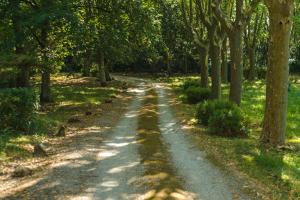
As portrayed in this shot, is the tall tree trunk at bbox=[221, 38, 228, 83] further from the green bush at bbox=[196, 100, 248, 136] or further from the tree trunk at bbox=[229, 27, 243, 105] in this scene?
the green bush at bbox=[196, 100, 248, 136]

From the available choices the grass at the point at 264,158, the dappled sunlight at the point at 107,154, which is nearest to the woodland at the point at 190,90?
the grass at the point at 264,158

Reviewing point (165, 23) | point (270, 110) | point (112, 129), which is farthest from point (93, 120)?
point (165, 23)

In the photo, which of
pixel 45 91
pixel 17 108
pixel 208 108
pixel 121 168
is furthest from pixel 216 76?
pixel 121 168

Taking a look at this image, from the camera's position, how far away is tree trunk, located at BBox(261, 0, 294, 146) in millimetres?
13484

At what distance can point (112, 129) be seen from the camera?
60.2ft

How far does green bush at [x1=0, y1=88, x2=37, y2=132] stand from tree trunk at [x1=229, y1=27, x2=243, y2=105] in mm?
8751

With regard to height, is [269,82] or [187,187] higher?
[269,82]

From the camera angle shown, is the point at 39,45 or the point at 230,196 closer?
the point at 230,196

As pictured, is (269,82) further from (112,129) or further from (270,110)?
(112,129)

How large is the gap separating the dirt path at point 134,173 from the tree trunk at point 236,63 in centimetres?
463

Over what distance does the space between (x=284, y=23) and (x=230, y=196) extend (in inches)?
246

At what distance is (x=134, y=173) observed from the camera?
36.3 feet

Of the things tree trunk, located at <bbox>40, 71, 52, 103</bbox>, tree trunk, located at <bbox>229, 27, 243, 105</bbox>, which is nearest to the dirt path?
tree trunk, located at <bbox>229, 27, 243, 105</bbox>

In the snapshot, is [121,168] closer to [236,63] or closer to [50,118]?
[50,118]
